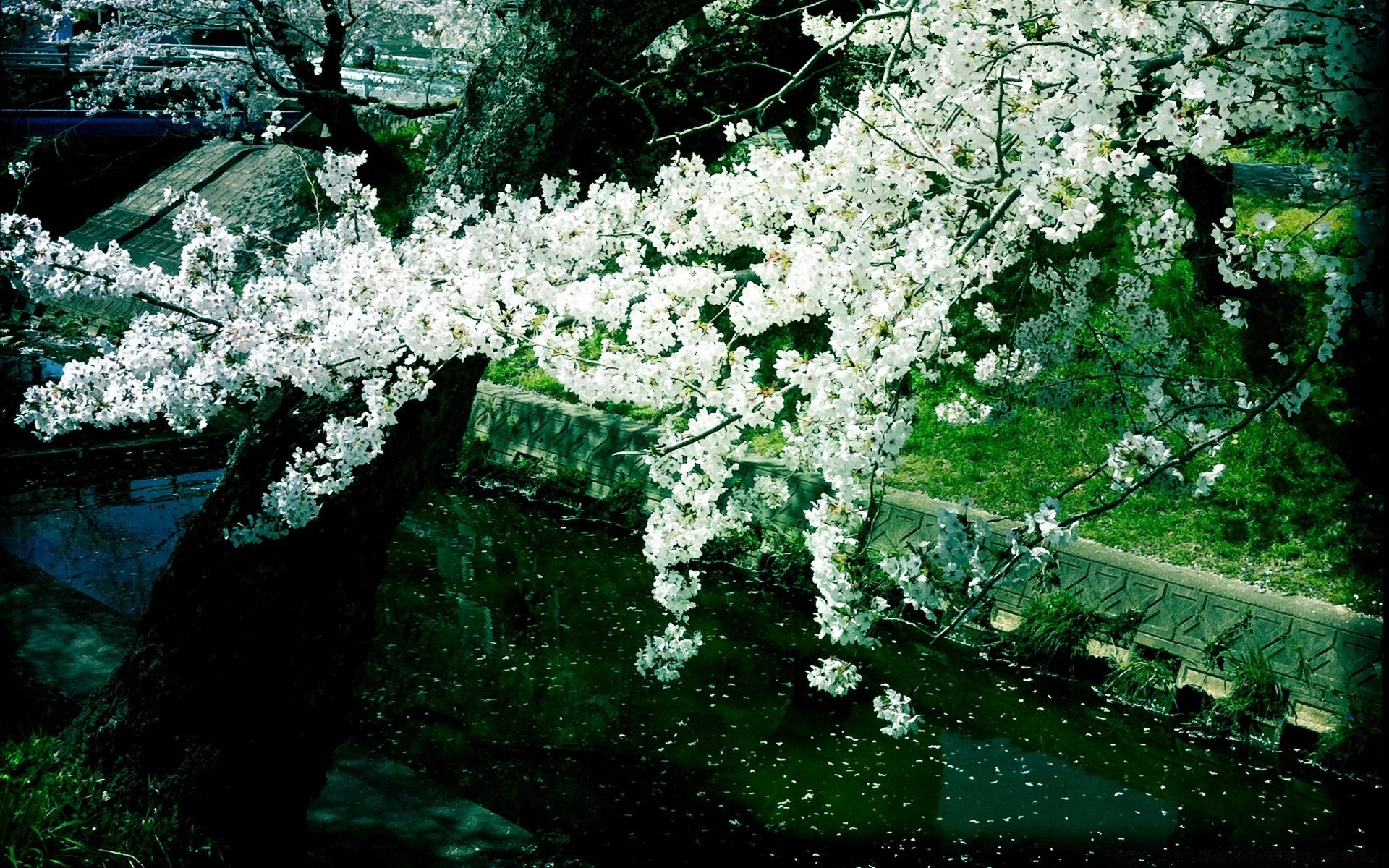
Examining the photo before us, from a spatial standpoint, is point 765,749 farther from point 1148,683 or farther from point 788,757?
point 1148,683

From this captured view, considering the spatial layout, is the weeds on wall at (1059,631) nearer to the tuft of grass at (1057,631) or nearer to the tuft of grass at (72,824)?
the tuft of grass at (1057,631)

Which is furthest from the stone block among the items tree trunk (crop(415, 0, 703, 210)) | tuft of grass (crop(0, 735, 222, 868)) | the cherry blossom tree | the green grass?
tuft of grass (crop(0, 735, 222, 868))

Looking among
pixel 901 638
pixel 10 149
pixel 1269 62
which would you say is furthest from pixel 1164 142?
pixel 10 149

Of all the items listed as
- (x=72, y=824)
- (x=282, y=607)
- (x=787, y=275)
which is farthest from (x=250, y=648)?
(x=787, y=275)

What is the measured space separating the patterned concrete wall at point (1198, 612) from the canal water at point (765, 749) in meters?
0.49

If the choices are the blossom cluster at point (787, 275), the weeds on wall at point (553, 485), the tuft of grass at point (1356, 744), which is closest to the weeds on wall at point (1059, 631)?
the tuft of grass at point (1356, 744)

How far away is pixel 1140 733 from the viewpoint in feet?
22.5

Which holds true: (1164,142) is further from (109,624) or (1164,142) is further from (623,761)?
(109,624)

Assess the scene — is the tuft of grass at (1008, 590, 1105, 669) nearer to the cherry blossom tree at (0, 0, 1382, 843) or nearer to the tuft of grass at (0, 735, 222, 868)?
the cherry blossom tree at (0, 0, 1382, 843)

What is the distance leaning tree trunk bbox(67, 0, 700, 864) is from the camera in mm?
4477

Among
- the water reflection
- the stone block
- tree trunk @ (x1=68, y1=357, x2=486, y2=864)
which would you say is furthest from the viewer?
the water reflection

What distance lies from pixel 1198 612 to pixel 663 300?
492 cm

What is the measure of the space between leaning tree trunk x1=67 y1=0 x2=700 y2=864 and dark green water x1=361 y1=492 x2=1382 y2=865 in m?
1.36

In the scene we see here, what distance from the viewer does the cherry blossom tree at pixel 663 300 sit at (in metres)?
3.58
